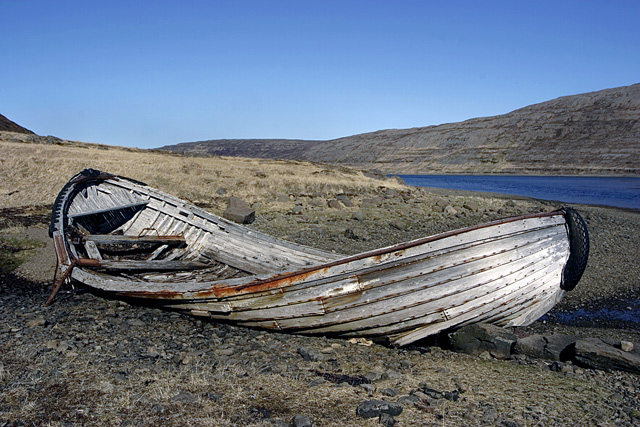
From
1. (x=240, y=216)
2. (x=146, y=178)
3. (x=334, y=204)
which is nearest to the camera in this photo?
(x=240, y=216)

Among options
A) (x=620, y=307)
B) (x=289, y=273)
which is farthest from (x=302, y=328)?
(x=620, y=307)

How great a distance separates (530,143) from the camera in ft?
356

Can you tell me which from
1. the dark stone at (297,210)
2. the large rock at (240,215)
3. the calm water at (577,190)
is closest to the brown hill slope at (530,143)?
the calm water at (577,190)

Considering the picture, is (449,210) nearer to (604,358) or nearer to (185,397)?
(604,358)

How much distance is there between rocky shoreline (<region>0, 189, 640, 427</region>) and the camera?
4496 millimetres

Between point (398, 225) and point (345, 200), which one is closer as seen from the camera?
point (398, 225)

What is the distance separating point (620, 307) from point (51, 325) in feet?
37.6

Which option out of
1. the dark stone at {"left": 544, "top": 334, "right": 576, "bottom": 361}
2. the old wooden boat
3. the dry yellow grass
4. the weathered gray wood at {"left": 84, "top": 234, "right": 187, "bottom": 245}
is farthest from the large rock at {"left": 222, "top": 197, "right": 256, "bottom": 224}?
the dark stone at {"left": 544, "top": 334, "right": 576, "bottom": 361}

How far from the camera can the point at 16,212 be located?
55.3 ft

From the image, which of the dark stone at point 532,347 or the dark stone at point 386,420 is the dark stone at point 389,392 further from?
the dark stone at point 532,347

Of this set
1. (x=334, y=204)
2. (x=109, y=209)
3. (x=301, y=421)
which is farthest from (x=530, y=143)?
(x=301, y=421)

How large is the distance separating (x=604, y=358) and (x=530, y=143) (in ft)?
372

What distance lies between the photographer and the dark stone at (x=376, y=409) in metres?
4.52

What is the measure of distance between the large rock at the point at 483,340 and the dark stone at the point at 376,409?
2.65m
